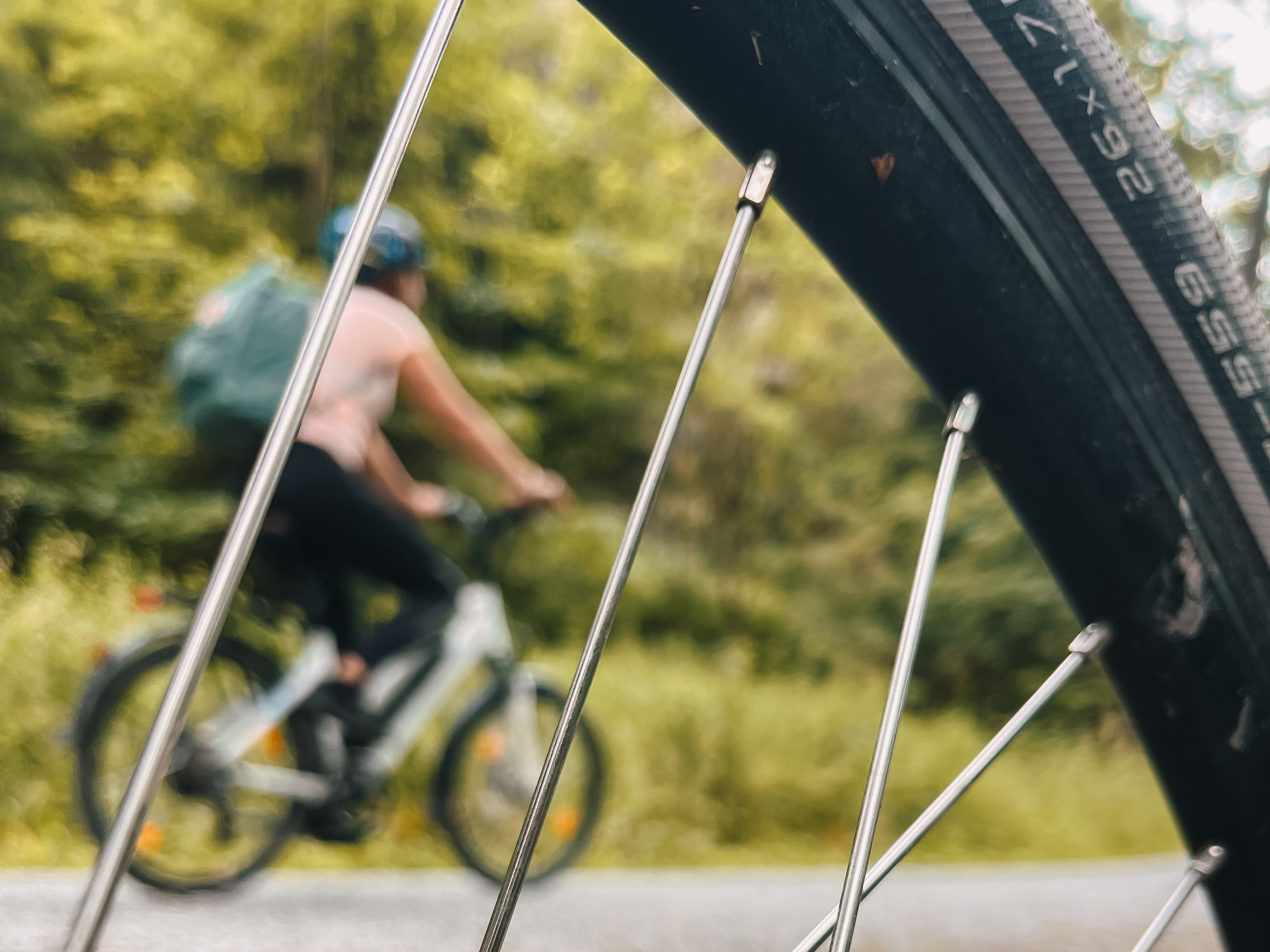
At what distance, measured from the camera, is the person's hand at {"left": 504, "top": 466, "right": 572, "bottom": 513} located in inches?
115

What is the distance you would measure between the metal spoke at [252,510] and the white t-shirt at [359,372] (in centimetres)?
226

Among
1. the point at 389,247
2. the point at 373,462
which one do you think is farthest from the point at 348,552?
the point at 389,247

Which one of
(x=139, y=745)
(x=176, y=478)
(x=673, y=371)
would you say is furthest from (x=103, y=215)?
(x=139, y=745)

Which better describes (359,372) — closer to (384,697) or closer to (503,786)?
(384,697)

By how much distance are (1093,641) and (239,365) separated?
8.56ft

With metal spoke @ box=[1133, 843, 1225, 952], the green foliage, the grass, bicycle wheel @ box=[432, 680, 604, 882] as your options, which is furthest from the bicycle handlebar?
the green foliage


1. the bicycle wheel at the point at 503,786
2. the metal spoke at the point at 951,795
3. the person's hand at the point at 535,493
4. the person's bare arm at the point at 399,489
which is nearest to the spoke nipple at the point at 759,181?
the metal spoke at the point at 951,795

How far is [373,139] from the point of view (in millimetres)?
7902

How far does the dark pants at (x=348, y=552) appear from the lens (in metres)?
2.52

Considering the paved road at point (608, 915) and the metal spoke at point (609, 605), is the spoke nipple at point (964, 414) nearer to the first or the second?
the metal spoke at point (609, 605)

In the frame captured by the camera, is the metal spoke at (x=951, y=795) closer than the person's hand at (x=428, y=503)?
Yes

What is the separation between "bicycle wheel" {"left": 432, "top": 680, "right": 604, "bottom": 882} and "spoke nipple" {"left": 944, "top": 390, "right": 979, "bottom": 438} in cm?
264

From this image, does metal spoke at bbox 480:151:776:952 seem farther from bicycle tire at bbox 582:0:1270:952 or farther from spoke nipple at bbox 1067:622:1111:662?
spoke nipple at bbox 1067:622:1111:662

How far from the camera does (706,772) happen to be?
520 centimetres
